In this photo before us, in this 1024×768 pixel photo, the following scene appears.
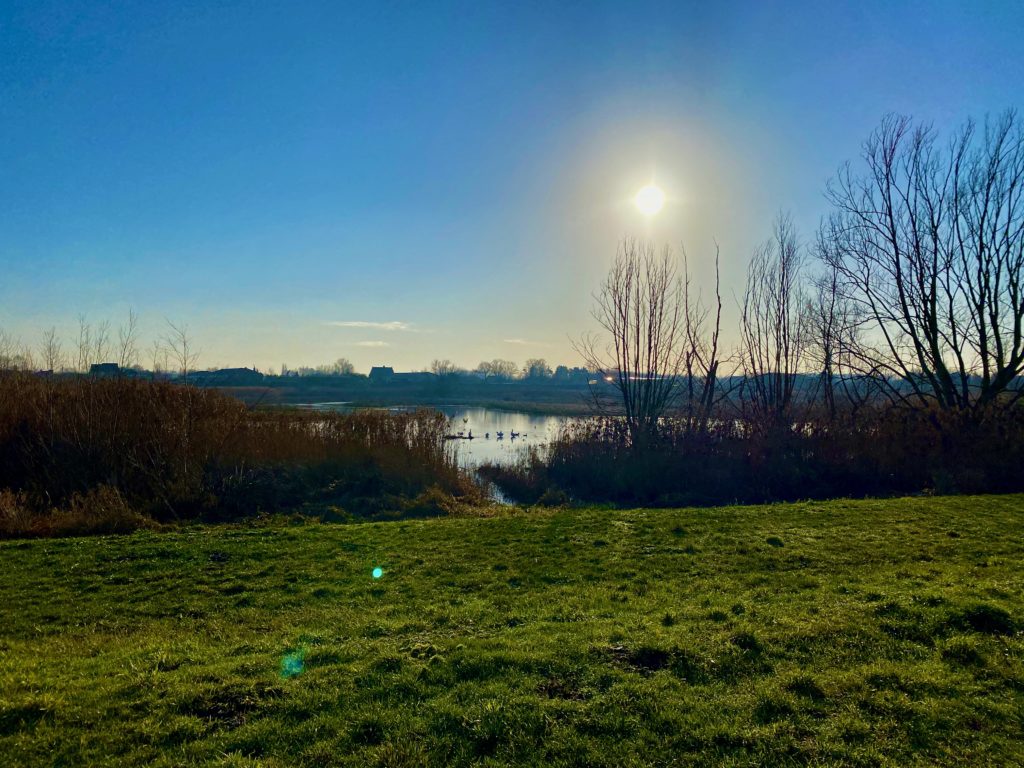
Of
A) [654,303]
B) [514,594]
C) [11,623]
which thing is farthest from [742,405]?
[11,623]

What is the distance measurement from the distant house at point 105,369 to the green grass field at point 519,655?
8492mm

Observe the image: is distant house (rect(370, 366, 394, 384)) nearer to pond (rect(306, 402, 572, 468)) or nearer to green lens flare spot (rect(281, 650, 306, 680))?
pond (rect(306, 402, 572, 468))

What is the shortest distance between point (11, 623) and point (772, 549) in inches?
363

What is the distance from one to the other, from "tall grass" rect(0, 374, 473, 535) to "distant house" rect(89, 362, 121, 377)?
1.46 feet

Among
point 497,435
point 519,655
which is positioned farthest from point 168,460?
point 497,435

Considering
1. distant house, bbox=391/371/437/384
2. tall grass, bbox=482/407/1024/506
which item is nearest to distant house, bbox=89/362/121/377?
tall grass, bbox=482/407/1024/506

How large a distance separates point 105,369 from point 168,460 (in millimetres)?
3803

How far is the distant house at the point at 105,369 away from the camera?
15508 millimetres

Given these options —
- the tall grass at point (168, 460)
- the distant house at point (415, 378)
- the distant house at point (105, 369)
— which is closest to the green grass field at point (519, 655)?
the tall grass at point (168, 460)

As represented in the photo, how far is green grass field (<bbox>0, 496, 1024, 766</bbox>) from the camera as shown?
325 centimetres

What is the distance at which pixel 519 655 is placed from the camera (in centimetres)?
438

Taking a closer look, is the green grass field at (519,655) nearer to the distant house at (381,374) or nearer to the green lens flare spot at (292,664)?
the green lens flare spot at (292,664)

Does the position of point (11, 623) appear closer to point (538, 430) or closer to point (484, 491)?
point (484, 491)

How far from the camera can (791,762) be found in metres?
3.05
